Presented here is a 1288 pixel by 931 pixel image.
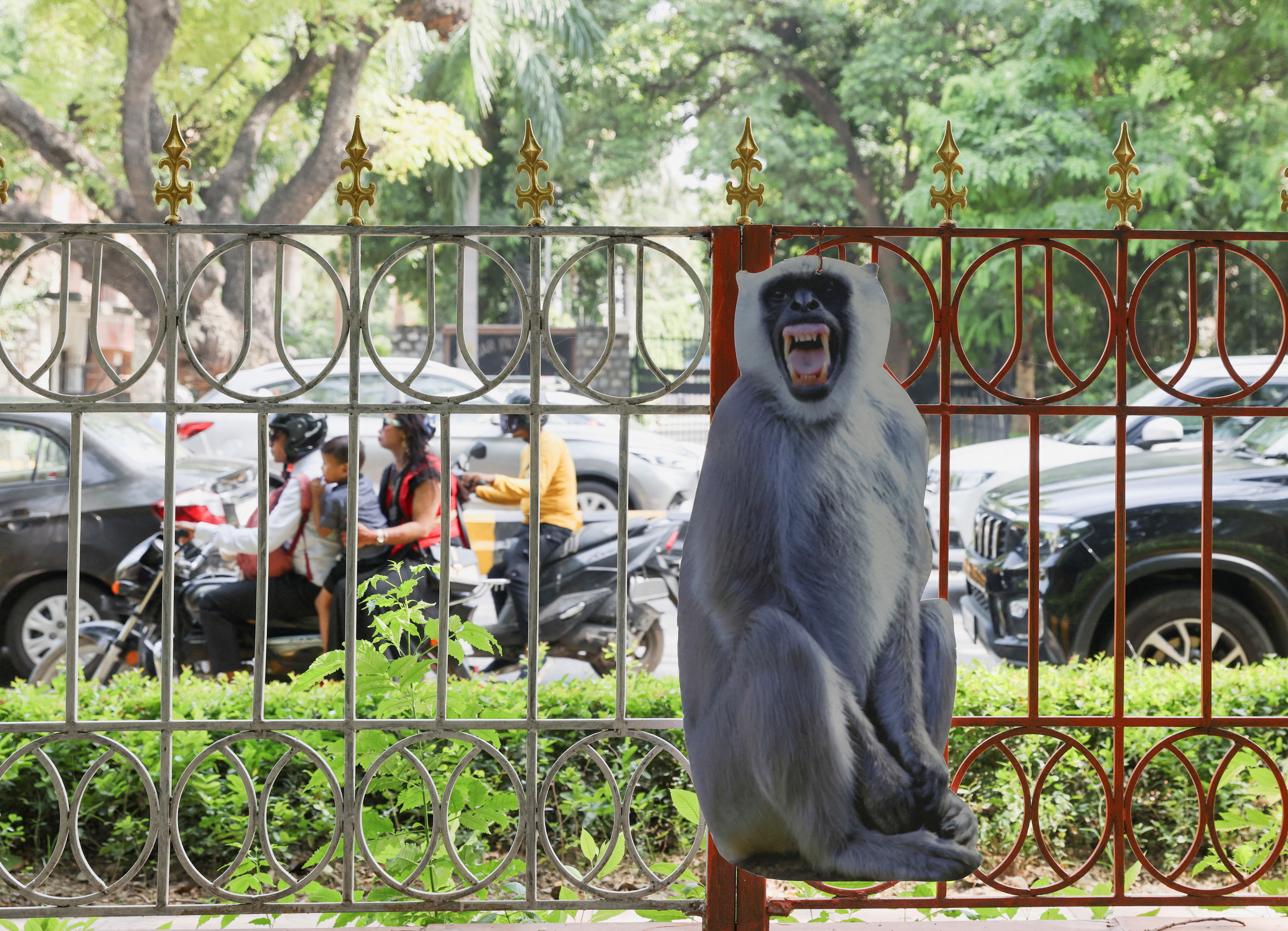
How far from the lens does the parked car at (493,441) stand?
21.9ft

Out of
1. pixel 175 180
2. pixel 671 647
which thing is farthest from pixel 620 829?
pixel 671 647

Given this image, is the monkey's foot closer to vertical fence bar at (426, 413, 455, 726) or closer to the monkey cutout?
the monkey cutout

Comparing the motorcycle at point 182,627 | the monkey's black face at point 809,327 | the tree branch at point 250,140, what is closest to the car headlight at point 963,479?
the motorcycle at point 182,627

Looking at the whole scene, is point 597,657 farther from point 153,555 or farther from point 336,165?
point 336,165

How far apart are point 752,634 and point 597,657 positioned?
2.78m

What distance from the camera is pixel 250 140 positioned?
11.6 m

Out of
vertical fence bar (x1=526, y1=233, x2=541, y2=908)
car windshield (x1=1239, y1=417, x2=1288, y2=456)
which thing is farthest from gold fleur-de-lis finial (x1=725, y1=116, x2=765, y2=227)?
car windshield (x1=1239, y1=417, x2=1288, y2=456)

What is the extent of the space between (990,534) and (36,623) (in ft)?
15.6

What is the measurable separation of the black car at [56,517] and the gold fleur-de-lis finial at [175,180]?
9.32 feet

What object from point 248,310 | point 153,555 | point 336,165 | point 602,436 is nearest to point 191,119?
point 336,165

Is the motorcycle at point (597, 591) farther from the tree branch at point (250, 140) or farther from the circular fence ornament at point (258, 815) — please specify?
the tree branch at point (250, 140)

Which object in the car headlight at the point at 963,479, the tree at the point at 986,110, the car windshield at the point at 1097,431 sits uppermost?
the tree at the point at 986,110

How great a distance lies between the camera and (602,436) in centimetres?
717

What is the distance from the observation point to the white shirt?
3949mm
